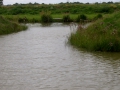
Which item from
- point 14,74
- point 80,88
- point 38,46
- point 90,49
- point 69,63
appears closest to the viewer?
point 80,88

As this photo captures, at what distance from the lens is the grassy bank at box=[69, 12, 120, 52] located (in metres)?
15.6

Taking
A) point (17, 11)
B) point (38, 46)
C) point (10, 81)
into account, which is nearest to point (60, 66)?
point (10, 81)

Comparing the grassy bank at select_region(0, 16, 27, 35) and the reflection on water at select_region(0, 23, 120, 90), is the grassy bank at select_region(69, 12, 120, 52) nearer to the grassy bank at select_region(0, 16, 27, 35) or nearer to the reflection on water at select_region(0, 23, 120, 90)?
the reflection on water at select_region(0, 23, 120, 90)

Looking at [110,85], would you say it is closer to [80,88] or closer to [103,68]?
[80,88]

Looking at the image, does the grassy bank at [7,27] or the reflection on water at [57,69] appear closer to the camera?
the reflection on water at [57,69]

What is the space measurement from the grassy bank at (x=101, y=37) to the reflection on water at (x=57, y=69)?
60 cm

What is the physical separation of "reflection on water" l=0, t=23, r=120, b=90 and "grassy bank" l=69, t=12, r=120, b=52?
60 centimetres

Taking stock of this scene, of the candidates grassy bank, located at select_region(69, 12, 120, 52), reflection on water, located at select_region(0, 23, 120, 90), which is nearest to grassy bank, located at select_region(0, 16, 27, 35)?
grassy bank, located at select_region(69, 12, 120, 52)

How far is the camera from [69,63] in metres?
13.0

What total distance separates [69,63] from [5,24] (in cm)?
1514

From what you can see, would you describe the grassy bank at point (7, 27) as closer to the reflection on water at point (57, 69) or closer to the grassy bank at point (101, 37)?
the grassy bank at point (101, 37)

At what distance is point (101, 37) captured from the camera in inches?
628

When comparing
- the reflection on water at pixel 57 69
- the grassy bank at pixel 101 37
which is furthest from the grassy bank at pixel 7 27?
the reflection on water at pixel 57 69

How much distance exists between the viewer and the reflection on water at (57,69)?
386 inches
